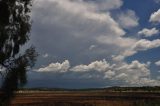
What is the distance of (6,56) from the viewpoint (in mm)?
38656

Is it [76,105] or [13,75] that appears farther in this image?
[76,105]

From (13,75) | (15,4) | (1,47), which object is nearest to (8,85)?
(13,75)

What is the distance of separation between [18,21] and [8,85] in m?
5.89

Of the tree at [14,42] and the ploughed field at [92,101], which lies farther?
the ploughed field at [92,101]

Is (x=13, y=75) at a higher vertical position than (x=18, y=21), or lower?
lower

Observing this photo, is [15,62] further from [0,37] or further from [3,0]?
[3,0]

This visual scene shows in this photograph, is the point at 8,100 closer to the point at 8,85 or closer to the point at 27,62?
the point at 8,85

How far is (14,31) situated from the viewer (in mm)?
39438

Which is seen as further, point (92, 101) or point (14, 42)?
point (92, 101)

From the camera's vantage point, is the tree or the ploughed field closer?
the tree

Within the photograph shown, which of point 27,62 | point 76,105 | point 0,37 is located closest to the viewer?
point 0,37

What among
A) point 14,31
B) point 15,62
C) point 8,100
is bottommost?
point 8,100

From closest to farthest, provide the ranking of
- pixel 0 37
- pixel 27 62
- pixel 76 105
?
pixel 0 37 → pixel 27 62 → pixel 76 105

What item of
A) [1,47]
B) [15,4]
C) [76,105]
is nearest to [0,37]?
[1,47]
